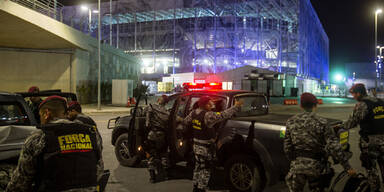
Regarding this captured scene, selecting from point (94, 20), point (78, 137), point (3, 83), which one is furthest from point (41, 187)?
point (94, 20)

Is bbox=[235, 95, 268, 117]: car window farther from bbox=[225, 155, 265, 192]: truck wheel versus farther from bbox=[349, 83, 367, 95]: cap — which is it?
bbox=[349, 83, 367, 95]: cap

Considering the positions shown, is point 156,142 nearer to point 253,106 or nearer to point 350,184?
point 253,106

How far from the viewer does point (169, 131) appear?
5.45 m

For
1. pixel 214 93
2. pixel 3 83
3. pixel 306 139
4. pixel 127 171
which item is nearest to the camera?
pixel 306 139

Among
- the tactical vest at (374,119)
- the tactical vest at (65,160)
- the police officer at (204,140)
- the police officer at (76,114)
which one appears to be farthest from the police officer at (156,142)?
the tactical vest at (374,119)

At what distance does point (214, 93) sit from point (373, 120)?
255cm

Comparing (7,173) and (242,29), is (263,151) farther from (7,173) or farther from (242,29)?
(242,29)

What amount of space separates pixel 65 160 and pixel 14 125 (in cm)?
239

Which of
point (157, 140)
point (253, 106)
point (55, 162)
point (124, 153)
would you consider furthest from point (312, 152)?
point (124, 153)

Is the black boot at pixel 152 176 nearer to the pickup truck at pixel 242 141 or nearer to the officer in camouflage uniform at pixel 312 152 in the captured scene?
the pickup truck at pixel 242 141

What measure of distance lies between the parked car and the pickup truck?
1952mm

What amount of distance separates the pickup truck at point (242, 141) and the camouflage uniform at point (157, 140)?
15 centimetres

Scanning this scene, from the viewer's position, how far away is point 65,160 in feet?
7.63

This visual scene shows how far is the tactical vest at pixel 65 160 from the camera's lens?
7.52 ft
